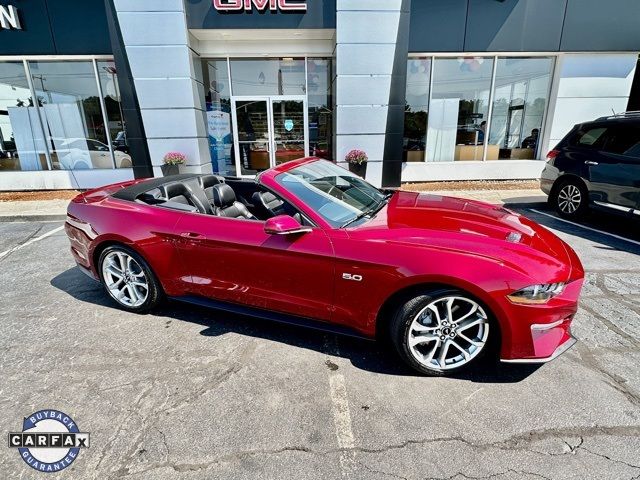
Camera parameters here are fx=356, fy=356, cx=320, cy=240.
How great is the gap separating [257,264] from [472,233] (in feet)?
5.36

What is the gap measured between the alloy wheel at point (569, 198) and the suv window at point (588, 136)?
742mm

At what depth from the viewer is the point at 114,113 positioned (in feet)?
32.9

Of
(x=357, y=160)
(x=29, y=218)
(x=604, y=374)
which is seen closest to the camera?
(x=604, y=374)

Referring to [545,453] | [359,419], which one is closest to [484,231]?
[545,453]

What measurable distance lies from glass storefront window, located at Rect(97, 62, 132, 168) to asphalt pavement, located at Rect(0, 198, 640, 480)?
7.80 metres

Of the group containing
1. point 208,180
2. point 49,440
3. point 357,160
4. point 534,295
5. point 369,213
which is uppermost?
point 208,180

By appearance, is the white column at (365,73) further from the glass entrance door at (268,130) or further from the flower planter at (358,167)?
the glass entrance door at (268,130)

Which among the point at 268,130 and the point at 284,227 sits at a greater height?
the point at 268,130

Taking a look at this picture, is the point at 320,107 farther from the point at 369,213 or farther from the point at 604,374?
the point at 604,374

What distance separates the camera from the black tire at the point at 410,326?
2.36m

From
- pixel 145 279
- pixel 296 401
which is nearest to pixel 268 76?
pixel 145 279

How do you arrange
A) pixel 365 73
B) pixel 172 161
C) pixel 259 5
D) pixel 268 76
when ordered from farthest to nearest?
pixel 268 76 < pixel 172 161 < pixel 365 73 < pixel 259 5

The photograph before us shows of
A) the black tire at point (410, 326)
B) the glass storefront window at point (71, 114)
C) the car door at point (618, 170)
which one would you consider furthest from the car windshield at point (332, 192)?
the glass storefront window at point (71, 114)

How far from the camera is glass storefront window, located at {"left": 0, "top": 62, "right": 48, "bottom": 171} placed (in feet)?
32.6
